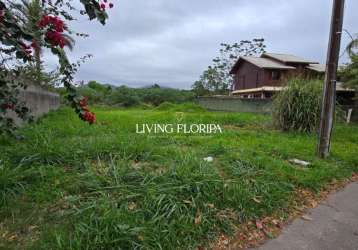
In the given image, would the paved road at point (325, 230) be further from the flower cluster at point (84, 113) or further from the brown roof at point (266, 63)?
the brown roof at point (266, 63)

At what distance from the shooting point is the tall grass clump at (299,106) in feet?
21.7

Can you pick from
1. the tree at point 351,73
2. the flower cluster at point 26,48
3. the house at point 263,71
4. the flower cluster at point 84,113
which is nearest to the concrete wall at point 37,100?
the flower cluster at point 84,113

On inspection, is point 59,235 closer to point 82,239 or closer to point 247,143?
point 82,239

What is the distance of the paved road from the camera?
7.28ft

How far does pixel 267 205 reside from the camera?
108 inches

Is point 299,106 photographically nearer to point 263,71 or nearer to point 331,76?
point 331,76

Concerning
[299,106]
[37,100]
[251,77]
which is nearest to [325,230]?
[299,106]

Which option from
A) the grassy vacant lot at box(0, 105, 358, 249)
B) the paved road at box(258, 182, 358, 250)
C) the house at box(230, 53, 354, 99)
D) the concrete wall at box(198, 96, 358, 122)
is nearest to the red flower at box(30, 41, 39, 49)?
the grassy vacant lot at box(0, 105, 358, 249)

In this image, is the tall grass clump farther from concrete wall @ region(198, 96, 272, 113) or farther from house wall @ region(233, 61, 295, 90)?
house wall @ region(233, 61, 295, 90)

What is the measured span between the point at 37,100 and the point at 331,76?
6916 millimetres

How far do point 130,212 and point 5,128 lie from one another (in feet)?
4.46

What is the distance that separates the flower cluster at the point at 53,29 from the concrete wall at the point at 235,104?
35.0ft

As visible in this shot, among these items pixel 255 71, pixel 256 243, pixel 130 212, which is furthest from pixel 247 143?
pixel 255 71

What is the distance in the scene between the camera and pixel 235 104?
16.5 meters
